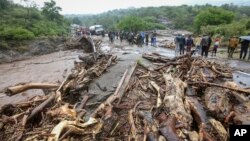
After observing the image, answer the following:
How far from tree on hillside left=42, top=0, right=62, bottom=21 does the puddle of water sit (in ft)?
174

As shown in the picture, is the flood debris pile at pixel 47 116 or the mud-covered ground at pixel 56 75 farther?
the mud-covered ground at pixel 56 75

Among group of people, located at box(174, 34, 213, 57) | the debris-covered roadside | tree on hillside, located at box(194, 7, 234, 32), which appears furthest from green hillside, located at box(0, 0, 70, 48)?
tree on hillside, located at box(194, 7, 234, 32)

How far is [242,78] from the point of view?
1387cm

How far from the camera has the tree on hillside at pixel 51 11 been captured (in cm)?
6222

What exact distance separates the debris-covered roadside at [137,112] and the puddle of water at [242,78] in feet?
2.28

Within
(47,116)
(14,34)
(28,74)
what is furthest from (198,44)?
(14,34)

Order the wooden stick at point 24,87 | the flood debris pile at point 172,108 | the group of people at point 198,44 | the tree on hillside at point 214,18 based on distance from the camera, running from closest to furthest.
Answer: the flood debris pile at point 172,108
the wooden stick at point 24,87
the group of people at point 198,44
the tree on hillside at point 214,18

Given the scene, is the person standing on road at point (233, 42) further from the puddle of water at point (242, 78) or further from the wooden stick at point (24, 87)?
the wooden stick at point (24, 87)

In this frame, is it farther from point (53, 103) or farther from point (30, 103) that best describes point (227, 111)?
point (30, 103)

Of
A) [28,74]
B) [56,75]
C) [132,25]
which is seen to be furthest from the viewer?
[132,25]

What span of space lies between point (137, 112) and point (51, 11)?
2329 inches

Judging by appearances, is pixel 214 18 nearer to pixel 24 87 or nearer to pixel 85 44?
pixel 85 44

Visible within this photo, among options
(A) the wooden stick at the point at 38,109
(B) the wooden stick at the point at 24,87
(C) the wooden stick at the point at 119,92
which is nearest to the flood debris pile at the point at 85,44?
(C) the wooden stick at the point at 119,92

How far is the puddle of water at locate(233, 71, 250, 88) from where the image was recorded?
12686mm
